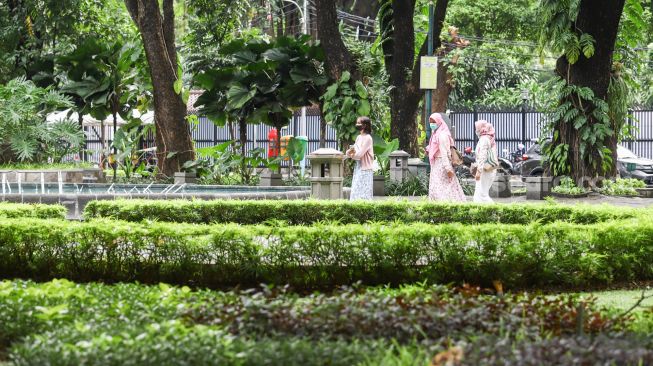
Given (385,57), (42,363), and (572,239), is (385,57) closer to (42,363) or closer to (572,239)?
(572,239)

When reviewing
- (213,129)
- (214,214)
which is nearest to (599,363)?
(214,214)

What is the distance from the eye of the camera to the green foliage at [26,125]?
2231 centimetres

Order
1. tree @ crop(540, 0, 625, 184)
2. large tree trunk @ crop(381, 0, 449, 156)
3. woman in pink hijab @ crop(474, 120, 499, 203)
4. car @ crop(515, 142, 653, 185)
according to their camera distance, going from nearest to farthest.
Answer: woman in pink hijab @ crop(474, 120, 499, 203), tree @ crop(540, 0, 625, 184), large tree trunk @ crop(381, 0, 449, 156), car @ crop(515, 142, 653, 185)

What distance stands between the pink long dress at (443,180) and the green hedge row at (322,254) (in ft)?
21.9

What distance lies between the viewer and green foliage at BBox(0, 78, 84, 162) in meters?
22.3

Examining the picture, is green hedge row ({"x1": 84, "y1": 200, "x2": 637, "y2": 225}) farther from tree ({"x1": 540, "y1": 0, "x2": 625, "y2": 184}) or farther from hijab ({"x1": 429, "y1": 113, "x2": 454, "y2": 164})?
tree ({"x1": 540, "y1": 0, "x2": 625, "y2": 184})

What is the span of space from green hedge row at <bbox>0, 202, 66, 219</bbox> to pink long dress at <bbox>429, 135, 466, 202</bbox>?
249 inches

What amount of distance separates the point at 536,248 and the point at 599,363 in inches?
194

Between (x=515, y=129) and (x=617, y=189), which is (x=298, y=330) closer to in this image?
(x=617, y=189)

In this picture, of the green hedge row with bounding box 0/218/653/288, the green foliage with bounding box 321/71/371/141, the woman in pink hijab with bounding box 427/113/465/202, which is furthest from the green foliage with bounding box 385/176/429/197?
the green hedge row with bounding box 0/218/653/288

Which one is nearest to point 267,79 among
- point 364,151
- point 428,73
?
point 428,73

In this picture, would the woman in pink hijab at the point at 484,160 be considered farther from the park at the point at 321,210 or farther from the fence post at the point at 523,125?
the fence post at the point at 523,125

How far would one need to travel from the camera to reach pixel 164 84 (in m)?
23.3

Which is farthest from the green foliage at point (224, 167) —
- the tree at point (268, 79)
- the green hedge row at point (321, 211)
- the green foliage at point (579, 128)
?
the green hedge row at point (321, 211)
